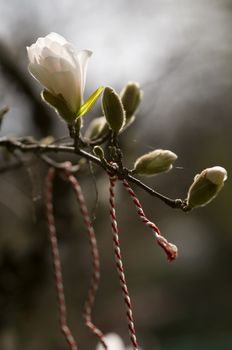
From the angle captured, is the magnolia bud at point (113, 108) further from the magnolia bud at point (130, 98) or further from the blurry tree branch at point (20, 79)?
the blurry tree branch at point (20, 79)

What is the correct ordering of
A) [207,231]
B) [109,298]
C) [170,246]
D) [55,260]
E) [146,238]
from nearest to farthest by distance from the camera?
[170,246]
[55,260]
[109,298]
[146,238]
[207,231]

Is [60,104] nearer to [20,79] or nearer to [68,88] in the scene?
[68,88]

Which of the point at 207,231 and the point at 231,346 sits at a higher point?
the point at 207,231

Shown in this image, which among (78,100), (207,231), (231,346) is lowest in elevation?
Result: (231,346)

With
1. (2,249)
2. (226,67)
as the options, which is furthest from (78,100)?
(226,67)

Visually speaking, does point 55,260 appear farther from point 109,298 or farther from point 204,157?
point 204,157

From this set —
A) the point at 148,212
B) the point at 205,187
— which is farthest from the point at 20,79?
the point at 148,212

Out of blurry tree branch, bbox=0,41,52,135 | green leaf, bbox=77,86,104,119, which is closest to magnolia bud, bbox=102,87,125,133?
green leaf, bbox=77,86,104,119
